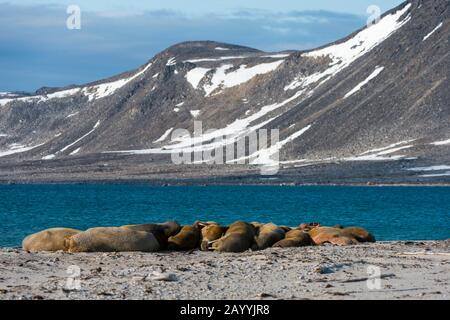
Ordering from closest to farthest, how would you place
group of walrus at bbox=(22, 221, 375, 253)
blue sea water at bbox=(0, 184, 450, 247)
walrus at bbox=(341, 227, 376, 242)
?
group of walrus at bbox=(22, 221, 375, 253)
walrus at bbox=(341, 227, 376, 242)
blue sea water at bbox=(0, 184, 450, 247)

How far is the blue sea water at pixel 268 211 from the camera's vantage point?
6183 cm

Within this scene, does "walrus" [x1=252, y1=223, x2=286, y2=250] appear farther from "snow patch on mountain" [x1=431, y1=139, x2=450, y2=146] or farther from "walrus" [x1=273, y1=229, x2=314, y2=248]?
"snow patch on mountain" [x1=431, y1=139, x2=450, y2=146]

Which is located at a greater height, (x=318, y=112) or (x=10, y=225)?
(x=318, y=112)

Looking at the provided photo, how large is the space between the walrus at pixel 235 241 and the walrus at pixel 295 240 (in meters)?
1.14

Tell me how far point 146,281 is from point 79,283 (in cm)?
161

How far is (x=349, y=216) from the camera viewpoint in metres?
77.1

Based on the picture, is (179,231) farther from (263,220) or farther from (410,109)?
(410,109)

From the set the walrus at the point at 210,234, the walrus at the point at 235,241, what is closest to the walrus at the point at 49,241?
the walrus at the point at 210,234

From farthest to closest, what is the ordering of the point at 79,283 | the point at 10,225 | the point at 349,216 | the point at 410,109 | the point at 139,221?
the point at 410,109, the point at 349,216, the point at 139,221, the point at 10,225, the point at 79,283

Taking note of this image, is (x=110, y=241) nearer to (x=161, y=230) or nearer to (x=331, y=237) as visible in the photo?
(x=161, y=230)

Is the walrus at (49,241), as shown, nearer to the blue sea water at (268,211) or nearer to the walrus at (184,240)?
the walrus at (184,240)

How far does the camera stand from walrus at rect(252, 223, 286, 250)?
3394 cm

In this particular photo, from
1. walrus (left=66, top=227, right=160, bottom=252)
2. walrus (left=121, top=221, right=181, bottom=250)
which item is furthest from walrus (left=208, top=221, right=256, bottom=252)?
walrus (left=66, top=227, right=160, bottom=252)
